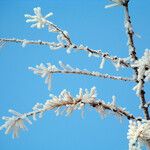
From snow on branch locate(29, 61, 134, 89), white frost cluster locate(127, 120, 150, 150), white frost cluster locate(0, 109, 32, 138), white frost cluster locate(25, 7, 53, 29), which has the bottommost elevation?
white frost cluster locate(127, 120, 150, 150)

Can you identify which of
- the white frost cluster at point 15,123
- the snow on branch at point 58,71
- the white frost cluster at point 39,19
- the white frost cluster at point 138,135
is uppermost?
the white frost cluster at point 39,19

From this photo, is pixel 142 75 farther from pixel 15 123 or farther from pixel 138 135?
pixel 15 123

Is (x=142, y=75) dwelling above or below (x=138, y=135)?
above

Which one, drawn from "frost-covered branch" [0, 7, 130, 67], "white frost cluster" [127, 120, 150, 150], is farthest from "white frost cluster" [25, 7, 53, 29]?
"white frost cluster" [127, 120, 150, 150]

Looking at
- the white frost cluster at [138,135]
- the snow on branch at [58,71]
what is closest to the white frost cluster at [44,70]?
the snow on branch at [58,71]

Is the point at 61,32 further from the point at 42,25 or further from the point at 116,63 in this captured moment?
the point at 116,63

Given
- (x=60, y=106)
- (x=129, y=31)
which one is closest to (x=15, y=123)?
(x=60, y=106)

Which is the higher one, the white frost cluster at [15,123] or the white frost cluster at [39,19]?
the white frost cluster at [39,19]

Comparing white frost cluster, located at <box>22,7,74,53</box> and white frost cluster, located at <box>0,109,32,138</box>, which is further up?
white frost cluster, located at <box>22,7,74,53</box>

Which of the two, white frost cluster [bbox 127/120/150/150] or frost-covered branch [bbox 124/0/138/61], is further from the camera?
frost-covered branch [bbox 124/0/138/61]

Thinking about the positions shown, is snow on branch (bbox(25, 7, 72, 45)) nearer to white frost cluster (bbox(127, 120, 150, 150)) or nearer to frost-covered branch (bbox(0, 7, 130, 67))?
frost-covered branch (bbox(0, 7, 130, 67))

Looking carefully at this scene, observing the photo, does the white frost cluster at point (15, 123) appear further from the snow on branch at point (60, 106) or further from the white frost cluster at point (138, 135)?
the white frost cluster at point (138, 135)

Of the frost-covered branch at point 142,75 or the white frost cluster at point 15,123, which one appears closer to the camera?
the frost-covered branch at point 142,75
